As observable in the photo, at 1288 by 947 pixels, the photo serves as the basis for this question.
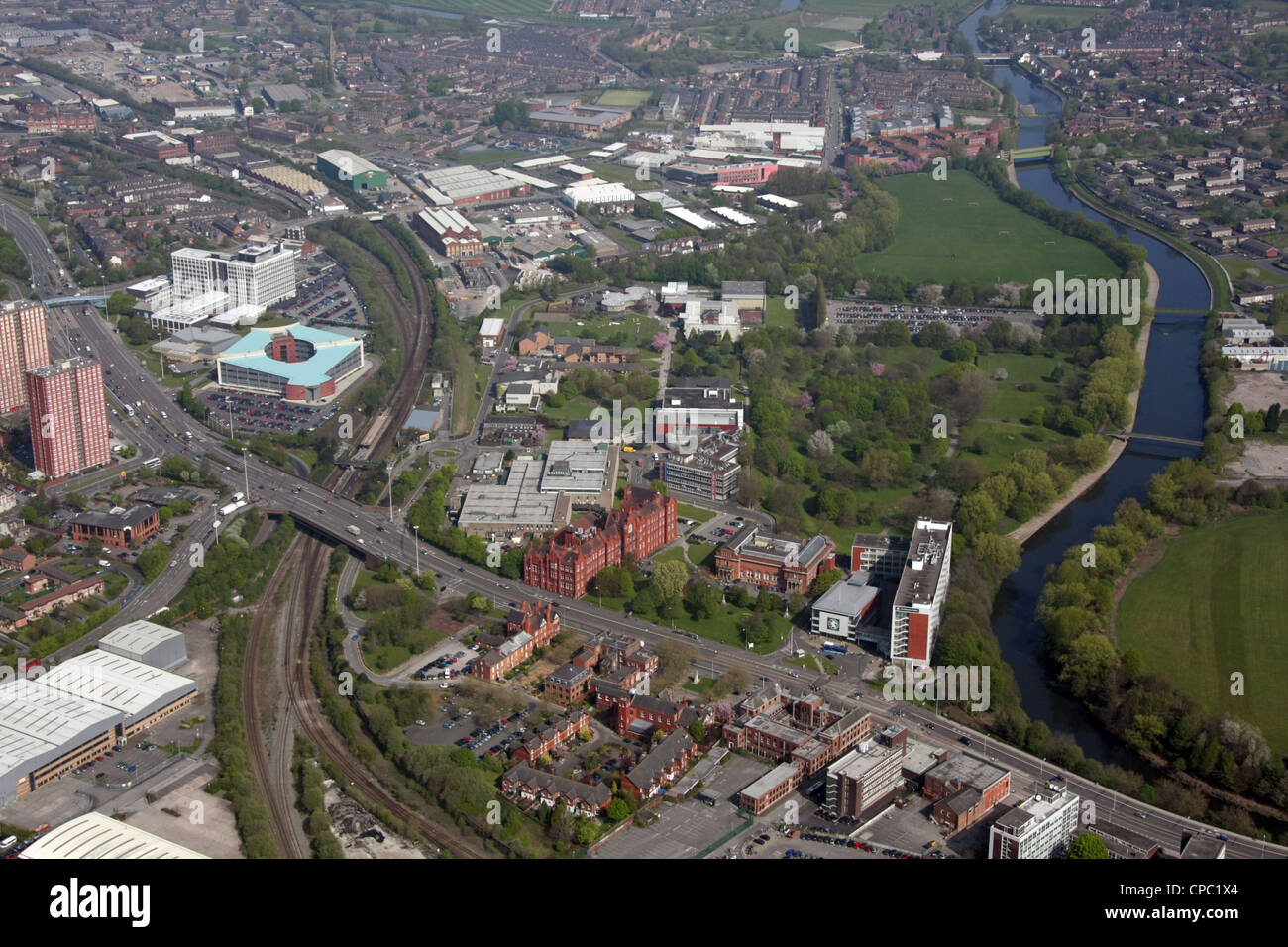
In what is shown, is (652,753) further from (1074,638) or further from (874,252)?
(874,252)

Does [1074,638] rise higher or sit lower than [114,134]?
lower

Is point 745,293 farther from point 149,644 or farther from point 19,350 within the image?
point 149,644

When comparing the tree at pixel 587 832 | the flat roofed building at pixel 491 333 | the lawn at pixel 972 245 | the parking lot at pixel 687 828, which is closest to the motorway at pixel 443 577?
the parking lot at pixel 687 828

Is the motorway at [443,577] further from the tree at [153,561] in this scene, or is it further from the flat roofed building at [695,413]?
the flat roofed building at [695,413]

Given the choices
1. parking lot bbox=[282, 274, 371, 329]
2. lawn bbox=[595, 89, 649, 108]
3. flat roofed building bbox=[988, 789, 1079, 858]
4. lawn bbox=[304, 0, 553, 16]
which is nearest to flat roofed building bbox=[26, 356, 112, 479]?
parking lot bbox=[282, 274, 371, 329]
